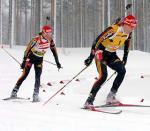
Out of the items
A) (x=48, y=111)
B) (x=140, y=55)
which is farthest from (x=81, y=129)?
(x=140, y=55)

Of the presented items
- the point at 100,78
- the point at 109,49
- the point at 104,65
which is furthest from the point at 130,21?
the point at 100,78

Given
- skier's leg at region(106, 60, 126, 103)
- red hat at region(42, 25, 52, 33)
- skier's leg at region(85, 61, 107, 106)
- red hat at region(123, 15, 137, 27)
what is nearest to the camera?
red hat at region(123, 15, 137, 27)

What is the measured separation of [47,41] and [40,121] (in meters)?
3.89

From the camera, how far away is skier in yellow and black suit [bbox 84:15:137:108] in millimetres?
8453

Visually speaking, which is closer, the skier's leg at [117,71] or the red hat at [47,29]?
the skier's leg at [117,71]

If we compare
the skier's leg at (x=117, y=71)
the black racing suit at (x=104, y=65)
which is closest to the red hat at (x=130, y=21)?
the black racing suit at (x=104, y=65)

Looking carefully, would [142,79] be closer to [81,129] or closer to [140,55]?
[81,129]

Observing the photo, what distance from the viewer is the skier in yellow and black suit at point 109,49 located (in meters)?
8.45

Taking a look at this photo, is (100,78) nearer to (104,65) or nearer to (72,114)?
(104,65)

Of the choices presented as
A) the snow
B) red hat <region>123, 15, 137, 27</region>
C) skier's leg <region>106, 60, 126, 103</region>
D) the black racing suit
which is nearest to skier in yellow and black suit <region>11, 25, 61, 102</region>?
the snow

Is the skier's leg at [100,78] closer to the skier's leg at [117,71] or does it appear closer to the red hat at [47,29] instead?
the skier's leg at [117,71]

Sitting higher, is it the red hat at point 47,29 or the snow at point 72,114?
the red hat at point 47,29

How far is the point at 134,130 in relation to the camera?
6.02m

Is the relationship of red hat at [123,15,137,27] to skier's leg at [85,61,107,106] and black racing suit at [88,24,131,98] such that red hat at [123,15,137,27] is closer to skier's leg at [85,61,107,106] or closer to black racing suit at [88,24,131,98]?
black racing suit at [88,24,131,98]
